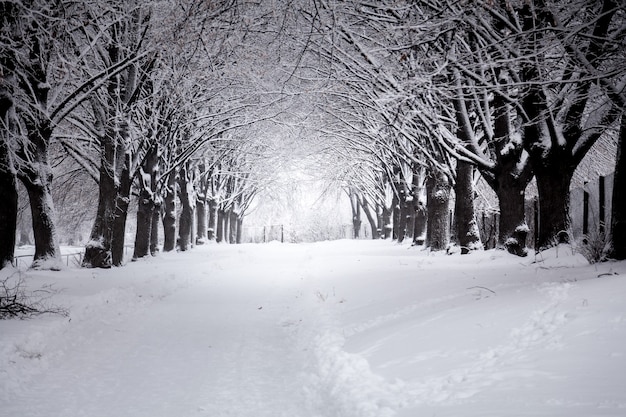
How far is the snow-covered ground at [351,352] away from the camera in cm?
322

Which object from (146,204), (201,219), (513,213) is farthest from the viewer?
(201,219)

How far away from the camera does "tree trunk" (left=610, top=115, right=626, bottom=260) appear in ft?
22.9

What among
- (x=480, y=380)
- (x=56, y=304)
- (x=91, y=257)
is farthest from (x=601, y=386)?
(x=91, y=257)

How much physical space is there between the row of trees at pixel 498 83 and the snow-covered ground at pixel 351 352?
222 cm

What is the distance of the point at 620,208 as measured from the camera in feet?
23.3

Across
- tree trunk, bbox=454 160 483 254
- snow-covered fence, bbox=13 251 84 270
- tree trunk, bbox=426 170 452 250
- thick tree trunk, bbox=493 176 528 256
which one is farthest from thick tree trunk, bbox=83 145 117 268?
thick tree trunk, bbox=493 176 528 256

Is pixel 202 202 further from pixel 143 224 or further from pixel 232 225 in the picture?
pixel 232 225

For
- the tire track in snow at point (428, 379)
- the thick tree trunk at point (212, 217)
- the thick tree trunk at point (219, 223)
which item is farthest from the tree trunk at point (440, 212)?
the thick tree trunk at point (219, 223)

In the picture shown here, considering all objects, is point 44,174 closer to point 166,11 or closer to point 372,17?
point 166,11

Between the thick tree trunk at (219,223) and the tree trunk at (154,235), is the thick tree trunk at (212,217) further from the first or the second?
the tree trunk at (154,235)

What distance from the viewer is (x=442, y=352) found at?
4.14 metres

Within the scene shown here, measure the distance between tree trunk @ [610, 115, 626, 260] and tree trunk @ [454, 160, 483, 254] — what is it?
6.37 meters

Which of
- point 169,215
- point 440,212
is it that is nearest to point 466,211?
point 440,212

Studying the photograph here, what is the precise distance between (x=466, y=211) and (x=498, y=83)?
4899 mm
